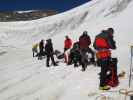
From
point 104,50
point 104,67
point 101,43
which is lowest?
point 104,67

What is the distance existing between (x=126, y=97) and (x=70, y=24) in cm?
4637

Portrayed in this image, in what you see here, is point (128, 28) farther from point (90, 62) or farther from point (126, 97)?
point (126, 97)

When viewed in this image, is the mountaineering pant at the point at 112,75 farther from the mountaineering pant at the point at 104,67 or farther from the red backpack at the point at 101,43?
the red backpack at the point at 101,43

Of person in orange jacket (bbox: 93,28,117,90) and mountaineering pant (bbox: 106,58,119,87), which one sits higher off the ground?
person in orange jacket (bbox: 93,28,117,90)

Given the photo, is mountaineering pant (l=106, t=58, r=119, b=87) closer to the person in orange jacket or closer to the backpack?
the person in orange jacket

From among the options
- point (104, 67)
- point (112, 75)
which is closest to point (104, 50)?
point (104, 67)

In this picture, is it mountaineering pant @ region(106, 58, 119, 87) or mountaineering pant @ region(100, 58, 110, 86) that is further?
mountaineering pant @ region(106, 58, 119, 87)

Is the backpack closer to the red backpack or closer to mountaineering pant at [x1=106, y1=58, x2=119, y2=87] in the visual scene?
the red backpack

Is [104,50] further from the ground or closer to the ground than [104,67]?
further from the ground

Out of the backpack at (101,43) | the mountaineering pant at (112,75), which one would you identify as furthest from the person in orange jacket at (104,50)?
the mountaineering pant at (112,75)

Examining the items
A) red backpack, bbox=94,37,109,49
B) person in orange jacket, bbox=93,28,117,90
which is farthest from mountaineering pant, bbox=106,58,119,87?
red backpack, bbox=94,37,109,49

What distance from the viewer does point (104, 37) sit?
47.6 feet

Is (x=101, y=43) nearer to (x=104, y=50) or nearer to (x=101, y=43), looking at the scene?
(x=101, y=43)

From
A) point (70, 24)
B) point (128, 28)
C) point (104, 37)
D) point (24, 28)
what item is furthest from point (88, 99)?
point (24, 28)
